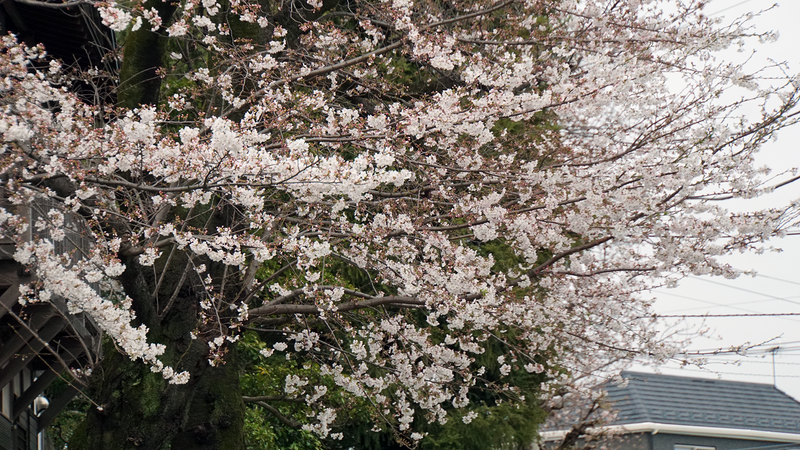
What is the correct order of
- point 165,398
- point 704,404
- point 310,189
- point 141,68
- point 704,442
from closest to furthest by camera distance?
point 310,189
point 165,398
point 141,68
point 704,442
point 704,404

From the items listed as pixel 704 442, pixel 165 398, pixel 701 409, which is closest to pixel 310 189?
pixel 165 398

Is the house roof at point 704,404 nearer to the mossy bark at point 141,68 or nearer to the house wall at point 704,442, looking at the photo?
the house wall at point 704,442

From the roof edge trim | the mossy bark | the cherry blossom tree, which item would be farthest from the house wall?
the mossy bark

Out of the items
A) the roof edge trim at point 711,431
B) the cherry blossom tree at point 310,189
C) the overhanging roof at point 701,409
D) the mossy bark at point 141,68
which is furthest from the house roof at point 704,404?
the mossy bark at point 141,68

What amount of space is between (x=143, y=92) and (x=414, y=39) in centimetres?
258

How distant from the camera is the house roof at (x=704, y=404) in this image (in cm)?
2292

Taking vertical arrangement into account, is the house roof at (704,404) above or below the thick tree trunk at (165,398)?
above

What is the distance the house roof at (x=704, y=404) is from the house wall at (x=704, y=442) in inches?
17.7

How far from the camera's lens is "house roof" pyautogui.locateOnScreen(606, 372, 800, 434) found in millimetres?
22922

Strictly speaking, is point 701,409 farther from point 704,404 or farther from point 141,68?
point 141,68

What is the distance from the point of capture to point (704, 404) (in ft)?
81.5

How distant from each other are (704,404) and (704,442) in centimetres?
300

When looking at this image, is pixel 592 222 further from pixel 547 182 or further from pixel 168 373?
pixel 168 373

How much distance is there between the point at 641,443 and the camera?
21.7 m
